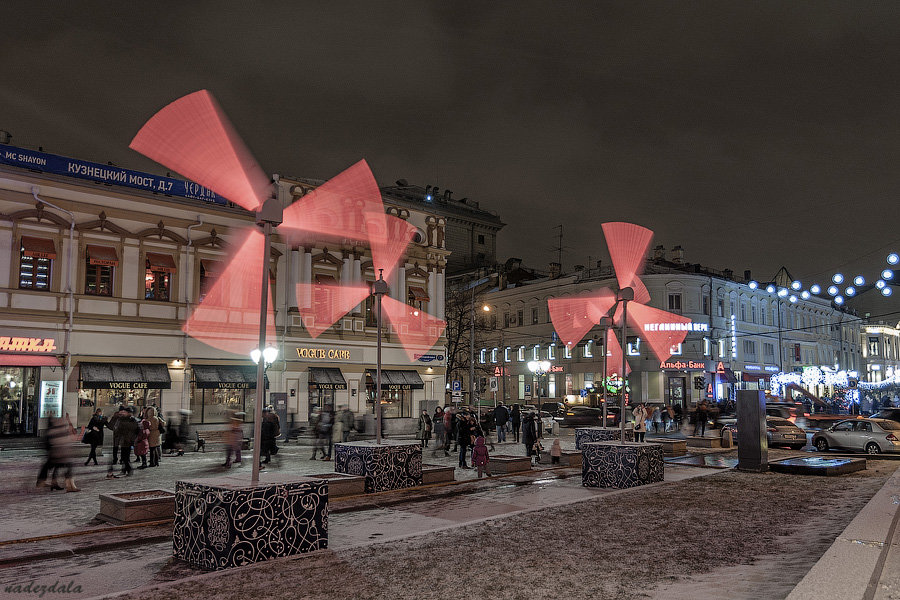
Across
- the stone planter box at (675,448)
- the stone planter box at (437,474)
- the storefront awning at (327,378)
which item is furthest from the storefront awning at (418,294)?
the stone planter box at (437,474)

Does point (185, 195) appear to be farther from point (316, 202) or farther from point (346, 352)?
point (346, 352)

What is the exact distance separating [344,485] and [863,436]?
21655 mm

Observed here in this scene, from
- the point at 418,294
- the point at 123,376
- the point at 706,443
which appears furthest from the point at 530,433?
the point at 418,294

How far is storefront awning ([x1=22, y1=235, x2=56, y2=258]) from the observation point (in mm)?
28562

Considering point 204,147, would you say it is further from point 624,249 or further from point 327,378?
point 327,378

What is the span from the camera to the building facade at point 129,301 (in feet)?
93.4

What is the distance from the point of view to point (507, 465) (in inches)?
795

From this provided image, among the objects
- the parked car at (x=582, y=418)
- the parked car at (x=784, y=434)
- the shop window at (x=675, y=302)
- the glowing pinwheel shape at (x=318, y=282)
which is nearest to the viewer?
the parked car at (x=784, y=434)

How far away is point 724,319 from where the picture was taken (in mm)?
64188

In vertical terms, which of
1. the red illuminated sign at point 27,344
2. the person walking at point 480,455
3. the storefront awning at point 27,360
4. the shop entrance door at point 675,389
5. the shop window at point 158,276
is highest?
the shop window at point 158,276

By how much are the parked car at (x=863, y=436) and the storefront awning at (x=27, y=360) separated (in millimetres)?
30254

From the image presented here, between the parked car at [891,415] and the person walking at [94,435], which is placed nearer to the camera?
the person walking at [94,435]

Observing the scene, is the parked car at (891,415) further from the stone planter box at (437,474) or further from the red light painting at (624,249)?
the stone planter box at (437,474)

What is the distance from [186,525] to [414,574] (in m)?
3.10
